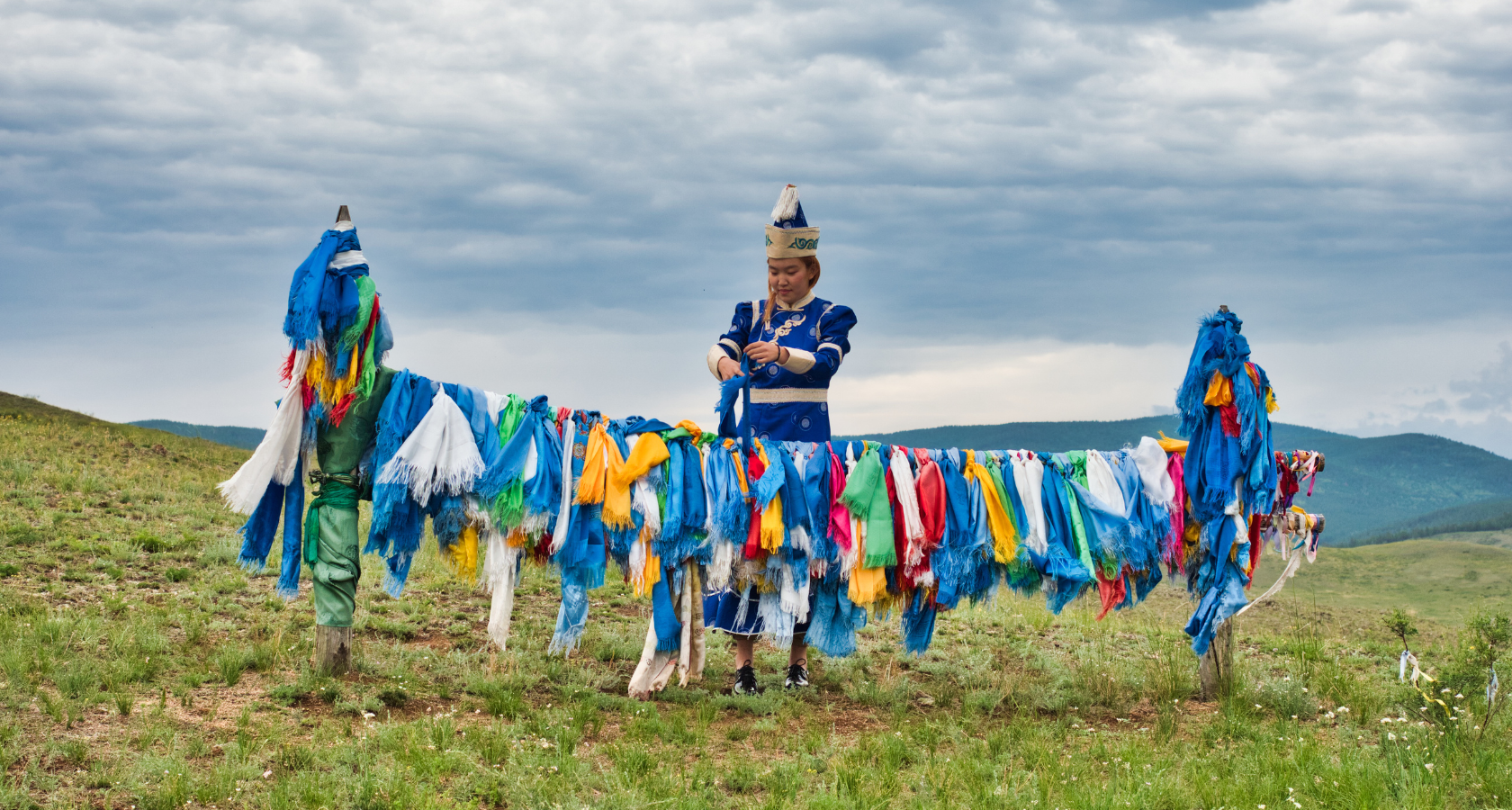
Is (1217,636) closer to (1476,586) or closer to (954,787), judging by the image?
(954,787)

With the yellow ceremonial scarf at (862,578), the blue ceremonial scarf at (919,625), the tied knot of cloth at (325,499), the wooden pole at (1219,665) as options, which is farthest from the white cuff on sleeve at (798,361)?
the wooden pole at (1219,665)

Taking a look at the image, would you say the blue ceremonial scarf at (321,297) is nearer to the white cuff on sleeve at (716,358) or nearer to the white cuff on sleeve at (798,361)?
the white cuff on sleeve at (716,358)

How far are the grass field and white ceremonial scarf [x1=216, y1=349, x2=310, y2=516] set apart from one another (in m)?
0.89

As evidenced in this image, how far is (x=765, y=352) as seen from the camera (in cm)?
536

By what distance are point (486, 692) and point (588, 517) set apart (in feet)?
3.35

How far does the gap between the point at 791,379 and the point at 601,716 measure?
194 cm

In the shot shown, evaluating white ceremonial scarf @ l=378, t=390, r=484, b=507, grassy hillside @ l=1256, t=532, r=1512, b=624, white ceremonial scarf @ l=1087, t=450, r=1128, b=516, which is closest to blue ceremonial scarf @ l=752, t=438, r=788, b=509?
white ceremonial scarf @ l=378, t=390, r=484, b=507

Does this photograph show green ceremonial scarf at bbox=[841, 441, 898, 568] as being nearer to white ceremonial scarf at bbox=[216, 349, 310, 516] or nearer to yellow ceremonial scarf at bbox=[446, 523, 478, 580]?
yellow ceremonial scarf at bbox=[446, 523, 478, 580]

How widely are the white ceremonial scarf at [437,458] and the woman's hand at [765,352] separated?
4.57 feet

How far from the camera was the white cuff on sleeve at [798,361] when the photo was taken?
5.48m

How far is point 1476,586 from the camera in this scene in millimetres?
14484

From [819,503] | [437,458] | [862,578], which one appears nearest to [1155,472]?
[862,578]

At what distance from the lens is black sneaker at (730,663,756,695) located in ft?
18.8

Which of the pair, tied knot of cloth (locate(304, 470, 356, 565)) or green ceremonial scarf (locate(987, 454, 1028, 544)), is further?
green ceremonial scarf (locate(987, 454, 1028, 544))
